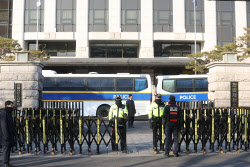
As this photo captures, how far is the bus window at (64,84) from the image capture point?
82.6 feet

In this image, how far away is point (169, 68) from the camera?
42.2m

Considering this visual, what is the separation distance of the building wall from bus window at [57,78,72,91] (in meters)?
14.7

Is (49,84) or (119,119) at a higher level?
(49,84)

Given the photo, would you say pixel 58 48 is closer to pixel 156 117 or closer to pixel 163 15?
pixel 163 15

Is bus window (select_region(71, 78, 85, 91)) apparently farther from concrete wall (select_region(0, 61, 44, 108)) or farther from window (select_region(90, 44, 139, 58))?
window (select_region(90, 44, 139, 58))

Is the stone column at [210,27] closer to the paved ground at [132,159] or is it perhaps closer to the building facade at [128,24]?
→ the building facade at [128,24]

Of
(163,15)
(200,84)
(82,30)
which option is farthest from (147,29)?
(200,84)

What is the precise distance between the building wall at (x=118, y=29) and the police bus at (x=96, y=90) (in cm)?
1465

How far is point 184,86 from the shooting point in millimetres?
26234

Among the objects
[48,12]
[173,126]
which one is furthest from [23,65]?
[48,12]

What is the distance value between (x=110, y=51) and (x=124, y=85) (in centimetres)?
1703

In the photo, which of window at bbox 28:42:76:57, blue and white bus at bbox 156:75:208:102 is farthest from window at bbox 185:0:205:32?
blue and white bus at bbox 156:75:208:102

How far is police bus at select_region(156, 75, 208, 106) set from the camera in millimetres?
25844

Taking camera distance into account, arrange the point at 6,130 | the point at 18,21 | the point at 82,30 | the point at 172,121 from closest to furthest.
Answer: the point at 6,130 < the point at 172,121 < the point at 18,21 < the point at 82,30
